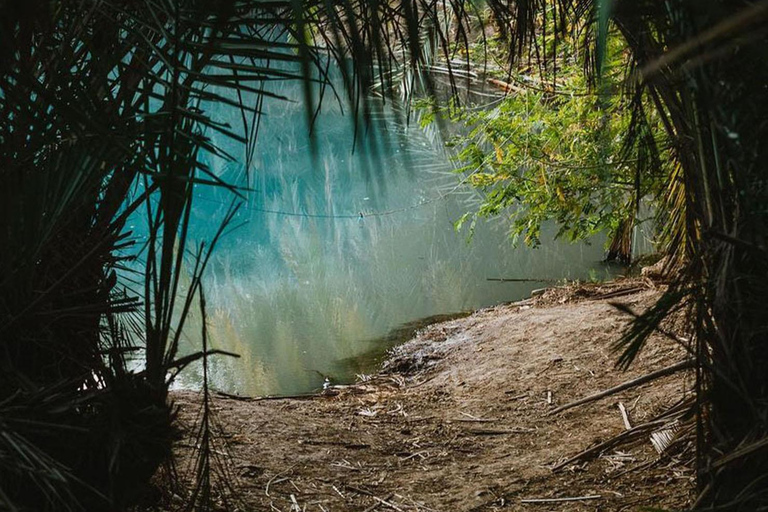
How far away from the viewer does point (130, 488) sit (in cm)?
140

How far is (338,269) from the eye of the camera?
26.1 ft

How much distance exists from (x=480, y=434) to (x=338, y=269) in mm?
5184

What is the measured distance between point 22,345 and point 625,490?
135 cm

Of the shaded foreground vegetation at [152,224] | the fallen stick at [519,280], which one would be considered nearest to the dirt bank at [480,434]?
the shaded foreground vegetation at [152,224]

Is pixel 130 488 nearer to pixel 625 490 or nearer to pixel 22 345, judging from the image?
pixel 22 345

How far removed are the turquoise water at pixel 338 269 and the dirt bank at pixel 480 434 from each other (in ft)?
2.46

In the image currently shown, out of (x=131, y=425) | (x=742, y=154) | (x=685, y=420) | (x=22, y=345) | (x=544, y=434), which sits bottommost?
(x=544, y=434)

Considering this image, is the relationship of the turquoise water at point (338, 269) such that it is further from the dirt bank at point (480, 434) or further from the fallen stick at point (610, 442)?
the fallen stick at point (610, 442)

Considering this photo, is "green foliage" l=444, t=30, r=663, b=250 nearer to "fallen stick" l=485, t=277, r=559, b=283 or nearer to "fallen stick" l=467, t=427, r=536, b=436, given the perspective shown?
"fallen stick" l=485, t=277, r=559, b=283

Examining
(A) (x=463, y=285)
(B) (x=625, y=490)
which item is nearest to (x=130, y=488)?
(B) (x=625, y=490)

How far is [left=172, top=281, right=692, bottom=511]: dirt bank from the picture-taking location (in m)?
2.13

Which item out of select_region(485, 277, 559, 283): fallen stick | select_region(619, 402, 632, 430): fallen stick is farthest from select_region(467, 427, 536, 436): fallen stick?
select_region(485, 277, 559, 283): fallen stick

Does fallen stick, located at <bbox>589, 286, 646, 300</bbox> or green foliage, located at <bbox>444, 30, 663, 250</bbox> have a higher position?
green foliage, located at <bbox>444, 30, 663, 250</bbox>

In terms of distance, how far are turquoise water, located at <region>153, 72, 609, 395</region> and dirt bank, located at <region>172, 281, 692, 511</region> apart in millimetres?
751
